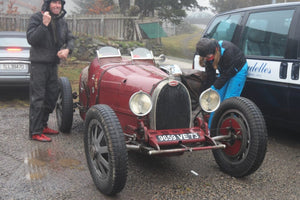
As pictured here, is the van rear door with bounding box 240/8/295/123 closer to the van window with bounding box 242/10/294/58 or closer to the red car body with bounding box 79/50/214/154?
the van window with bounding box 242/10/294/58

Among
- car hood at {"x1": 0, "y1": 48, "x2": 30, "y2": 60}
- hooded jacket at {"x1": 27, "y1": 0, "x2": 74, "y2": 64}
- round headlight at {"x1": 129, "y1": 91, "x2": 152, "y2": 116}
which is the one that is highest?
hooded jacket at {"x1": 27, "y1": 0, "x2": 74, "y2": 64}

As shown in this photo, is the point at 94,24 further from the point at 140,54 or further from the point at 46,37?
the point at 140,54

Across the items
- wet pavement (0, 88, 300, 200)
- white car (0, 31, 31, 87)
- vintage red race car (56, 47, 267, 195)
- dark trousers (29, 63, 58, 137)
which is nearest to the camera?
vintage red race car (56, 47, 267, 195)

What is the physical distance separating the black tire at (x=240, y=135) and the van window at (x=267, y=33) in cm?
140

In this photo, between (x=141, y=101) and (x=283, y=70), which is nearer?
(x=141, y=101)

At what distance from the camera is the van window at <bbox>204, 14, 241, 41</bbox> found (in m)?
5.62

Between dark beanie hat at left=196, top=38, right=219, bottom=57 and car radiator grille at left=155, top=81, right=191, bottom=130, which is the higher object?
dark beanie hat at left=196, top=38, right=219, bottom=57

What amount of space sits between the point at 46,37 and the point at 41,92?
804mm

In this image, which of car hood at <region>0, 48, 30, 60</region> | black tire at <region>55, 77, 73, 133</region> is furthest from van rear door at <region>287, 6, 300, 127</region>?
car hood at <region>0, 48, 30, 60</region>

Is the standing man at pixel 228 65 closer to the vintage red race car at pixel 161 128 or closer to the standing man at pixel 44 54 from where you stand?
the vintage red race car at pixel 161 128

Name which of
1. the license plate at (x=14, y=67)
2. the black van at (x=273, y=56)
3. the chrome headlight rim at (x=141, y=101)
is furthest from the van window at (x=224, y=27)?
the license plate at (x=14, y=67)

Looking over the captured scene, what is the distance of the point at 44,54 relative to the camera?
4852 millimetres

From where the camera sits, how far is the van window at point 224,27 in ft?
18.4

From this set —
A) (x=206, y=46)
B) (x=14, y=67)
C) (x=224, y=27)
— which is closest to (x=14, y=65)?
(x=14, y=67)
